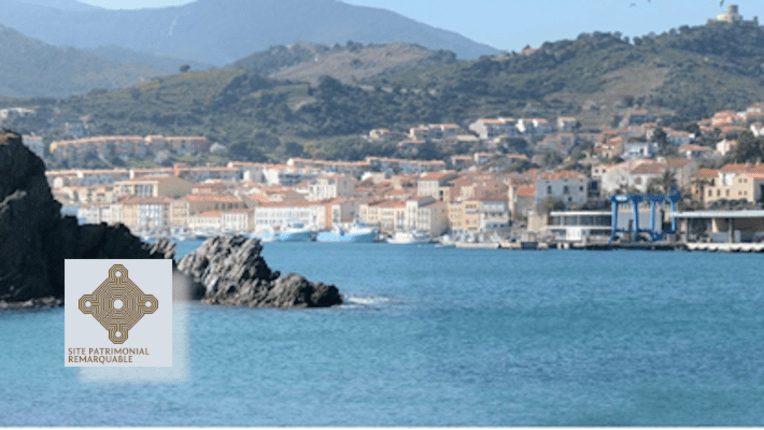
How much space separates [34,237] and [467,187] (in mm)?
77892

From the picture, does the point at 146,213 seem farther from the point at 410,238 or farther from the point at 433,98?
the point at 433,98

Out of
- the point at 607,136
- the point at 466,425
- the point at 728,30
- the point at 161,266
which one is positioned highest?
the point at 728,30

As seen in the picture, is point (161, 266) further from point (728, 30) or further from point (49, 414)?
point (728, 30)

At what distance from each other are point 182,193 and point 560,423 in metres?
117

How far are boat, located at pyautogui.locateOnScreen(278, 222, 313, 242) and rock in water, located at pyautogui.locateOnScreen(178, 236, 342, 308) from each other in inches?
Result: 2917

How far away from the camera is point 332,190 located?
126375mm

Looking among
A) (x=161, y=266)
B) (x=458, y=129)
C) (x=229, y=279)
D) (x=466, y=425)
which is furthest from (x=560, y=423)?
(x=458, y=129)

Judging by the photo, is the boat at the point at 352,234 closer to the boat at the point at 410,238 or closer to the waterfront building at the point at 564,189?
the boat at the point at 410,238

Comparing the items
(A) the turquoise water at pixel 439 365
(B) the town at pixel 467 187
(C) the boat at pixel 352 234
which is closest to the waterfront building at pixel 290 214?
(B) the town at pixel 467 187

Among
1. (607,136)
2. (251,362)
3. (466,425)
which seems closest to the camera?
(466,425)

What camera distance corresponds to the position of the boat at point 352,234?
10600 centimetres

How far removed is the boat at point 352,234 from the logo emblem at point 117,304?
87.4m

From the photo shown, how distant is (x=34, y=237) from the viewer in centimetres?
3306

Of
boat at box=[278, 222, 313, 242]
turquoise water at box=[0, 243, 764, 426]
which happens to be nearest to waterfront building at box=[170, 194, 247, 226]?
boat at box=[278, 222, 313, 242]
